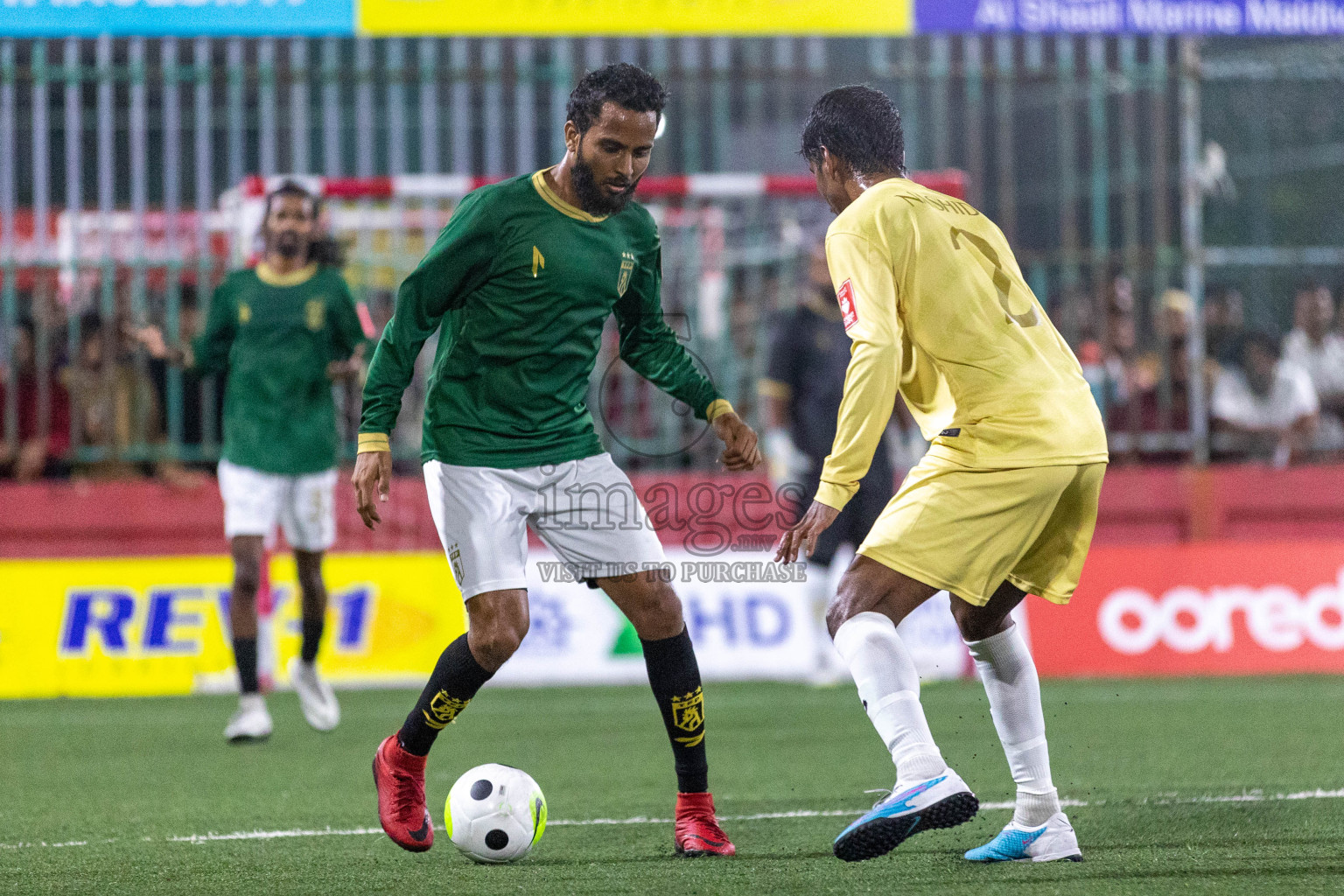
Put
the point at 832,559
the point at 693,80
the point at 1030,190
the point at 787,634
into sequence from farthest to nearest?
the point at 1030,190
the point at 693,80
the point at 787,634
the point at 832,559

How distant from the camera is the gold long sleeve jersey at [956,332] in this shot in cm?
404

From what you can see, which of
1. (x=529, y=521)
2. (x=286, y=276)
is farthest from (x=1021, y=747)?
(x=286, y=276)

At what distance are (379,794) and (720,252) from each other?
6.95 m

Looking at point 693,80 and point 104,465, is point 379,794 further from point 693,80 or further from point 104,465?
point 693,80

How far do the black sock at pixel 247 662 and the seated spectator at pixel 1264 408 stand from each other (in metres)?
6.57

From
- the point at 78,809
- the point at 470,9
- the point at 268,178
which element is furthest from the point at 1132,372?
the point at 78,809

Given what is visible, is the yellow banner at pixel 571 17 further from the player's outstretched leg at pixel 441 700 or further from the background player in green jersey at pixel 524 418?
the player's outstretched leg at pixel 441 700

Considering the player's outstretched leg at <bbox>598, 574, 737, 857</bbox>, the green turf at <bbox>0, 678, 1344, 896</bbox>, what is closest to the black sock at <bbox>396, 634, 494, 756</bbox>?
the green turf at <bbox>0, 678, 1344, 896</bbox>

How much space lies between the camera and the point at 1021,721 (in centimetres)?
442

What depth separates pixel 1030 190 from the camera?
20.1 m

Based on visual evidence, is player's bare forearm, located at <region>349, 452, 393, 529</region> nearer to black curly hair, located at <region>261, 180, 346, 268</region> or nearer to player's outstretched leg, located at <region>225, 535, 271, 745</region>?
player's outstretched leg, located at <region>225, 535, 271, 745</region>

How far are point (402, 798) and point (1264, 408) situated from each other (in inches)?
320

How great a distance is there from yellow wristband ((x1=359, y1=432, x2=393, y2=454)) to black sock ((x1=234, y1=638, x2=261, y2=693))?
3.46m

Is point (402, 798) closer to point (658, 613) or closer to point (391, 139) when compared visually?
point (658, 613)
